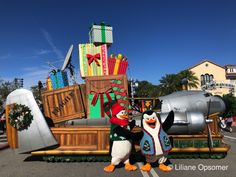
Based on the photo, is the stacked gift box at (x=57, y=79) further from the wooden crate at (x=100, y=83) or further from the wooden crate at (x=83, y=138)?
the wooden crate at (x=83, y=138)

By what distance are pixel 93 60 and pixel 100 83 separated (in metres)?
1.15

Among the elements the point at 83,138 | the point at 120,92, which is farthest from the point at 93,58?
the point at 83,138

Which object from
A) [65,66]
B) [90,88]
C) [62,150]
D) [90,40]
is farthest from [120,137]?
[90,40]

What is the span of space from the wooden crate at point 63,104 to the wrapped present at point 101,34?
270 cm

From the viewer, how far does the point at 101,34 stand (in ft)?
34.6

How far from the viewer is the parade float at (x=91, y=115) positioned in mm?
7688

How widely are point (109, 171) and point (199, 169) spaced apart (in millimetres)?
2456

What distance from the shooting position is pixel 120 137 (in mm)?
6777

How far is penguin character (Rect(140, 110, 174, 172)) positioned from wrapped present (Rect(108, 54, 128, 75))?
3.15m

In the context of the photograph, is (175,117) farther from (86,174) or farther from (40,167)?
(40,167)

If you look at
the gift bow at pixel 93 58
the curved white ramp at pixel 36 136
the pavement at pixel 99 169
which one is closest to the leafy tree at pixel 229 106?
the pavement at pixel 99 169

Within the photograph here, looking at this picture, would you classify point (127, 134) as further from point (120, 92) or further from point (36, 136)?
point (36, 136)

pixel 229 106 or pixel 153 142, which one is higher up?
pixel 229 106

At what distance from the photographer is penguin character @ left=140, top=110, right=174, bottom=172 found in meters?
6.56
